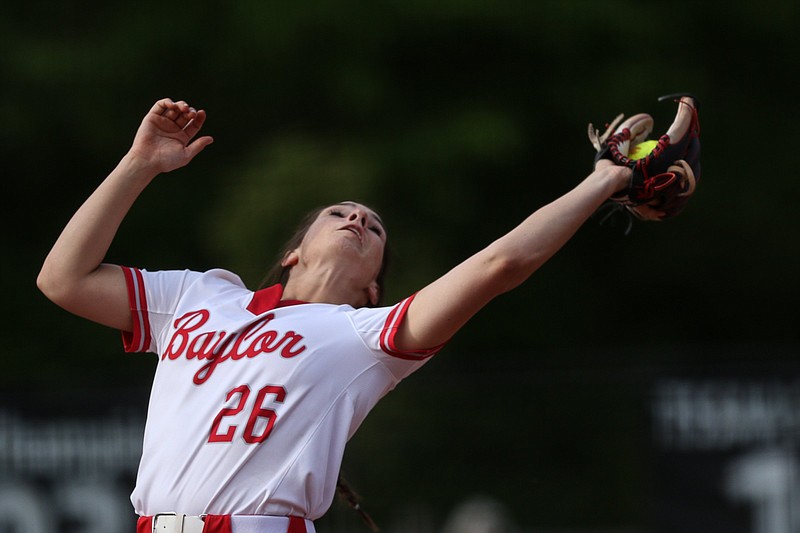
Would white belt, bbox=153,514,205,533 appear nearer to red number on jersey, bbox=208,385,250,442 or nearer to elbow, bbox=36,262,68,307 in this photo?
red number on jersey, bbox=208,385,250,442

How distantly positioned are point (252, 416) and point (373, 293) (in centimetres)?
70

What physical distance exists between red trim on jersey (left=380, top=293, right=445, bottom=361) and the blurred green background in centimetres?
660

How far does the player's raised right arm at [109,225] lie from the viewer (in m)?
3.00

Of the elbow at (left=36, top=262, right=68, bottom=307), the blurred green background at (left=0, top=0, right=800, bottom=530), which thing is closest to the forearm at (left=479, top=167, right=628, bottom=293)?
the elbow at (left=36, top=262, right=68, bottom=307)

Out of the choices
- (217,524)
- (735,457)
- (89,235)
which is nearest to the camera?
(217,524)

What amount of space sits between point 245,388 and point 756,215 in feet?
30.3

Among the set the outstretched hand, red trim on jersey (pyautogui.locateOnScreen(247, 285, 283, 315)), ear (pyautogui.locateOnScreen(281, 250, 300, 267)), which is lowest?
red trim on jersey (pyautogui.locateOnScreen(247, 285, 283, 315))

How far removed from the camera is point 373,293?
11.1 ft

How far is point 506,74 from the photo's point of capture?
10.9 metres

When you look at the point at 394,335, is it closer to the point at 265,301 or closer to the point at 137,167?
the point at 265,301

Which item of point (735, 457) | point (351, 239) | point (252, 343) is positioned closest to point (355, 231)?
point (351, 239)

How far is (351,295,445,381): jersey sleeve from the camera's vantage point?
281 cm

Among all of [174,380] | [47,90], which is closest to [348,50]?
[47,90]

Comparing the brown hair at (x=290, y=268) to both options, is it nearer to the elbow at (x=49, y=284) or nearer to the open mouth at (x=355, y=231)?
the open mouth at (x=355, y=231)
